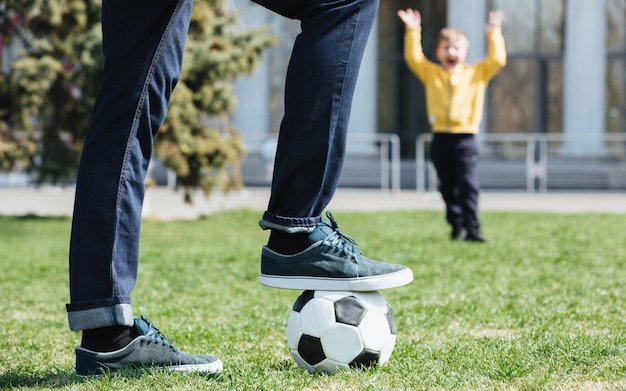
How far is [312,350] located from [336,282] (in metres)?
0.21

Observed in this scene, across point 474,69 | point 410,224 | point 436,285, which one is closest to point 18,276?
point 436,285

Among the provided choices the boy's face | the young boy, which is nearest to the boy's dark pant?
the young boy

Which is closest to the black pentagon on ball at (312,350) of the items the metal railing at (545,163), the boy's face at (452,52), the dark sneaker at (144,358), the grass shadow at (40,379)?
the dark sneaker at (144,358)

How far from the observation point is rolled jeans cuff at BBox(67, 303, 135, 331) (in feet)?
8.45

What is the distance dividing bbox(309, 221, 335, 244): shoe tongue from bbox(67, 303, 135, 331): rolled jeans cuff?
528 mm

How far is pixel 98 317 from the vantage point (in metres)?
2.58

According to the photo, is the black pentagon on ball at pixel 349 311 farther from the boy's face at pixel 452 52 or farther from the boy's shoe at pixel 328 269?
the boy's face at pixel 452 52

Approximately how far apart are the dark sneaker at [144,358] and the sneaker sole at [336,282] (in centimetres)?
30

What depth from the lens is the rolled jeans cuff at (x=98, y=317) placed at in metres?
2.57

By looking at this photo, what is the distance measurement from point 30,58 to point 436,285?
27.7ft

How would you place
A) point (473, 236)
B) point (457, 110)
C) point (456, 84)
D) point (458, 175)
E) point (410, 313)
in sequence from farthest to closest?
point (456, 84), point (457, 110), point (458, 175), point (473, 236), point (410, 313)

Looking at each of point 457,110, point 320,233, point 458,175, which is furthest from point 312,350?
point 457,110

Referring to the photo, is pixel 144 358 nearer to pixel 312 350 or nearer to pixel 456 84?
pixel 312 350

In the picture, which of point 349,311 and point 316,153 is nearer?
point 316,153
